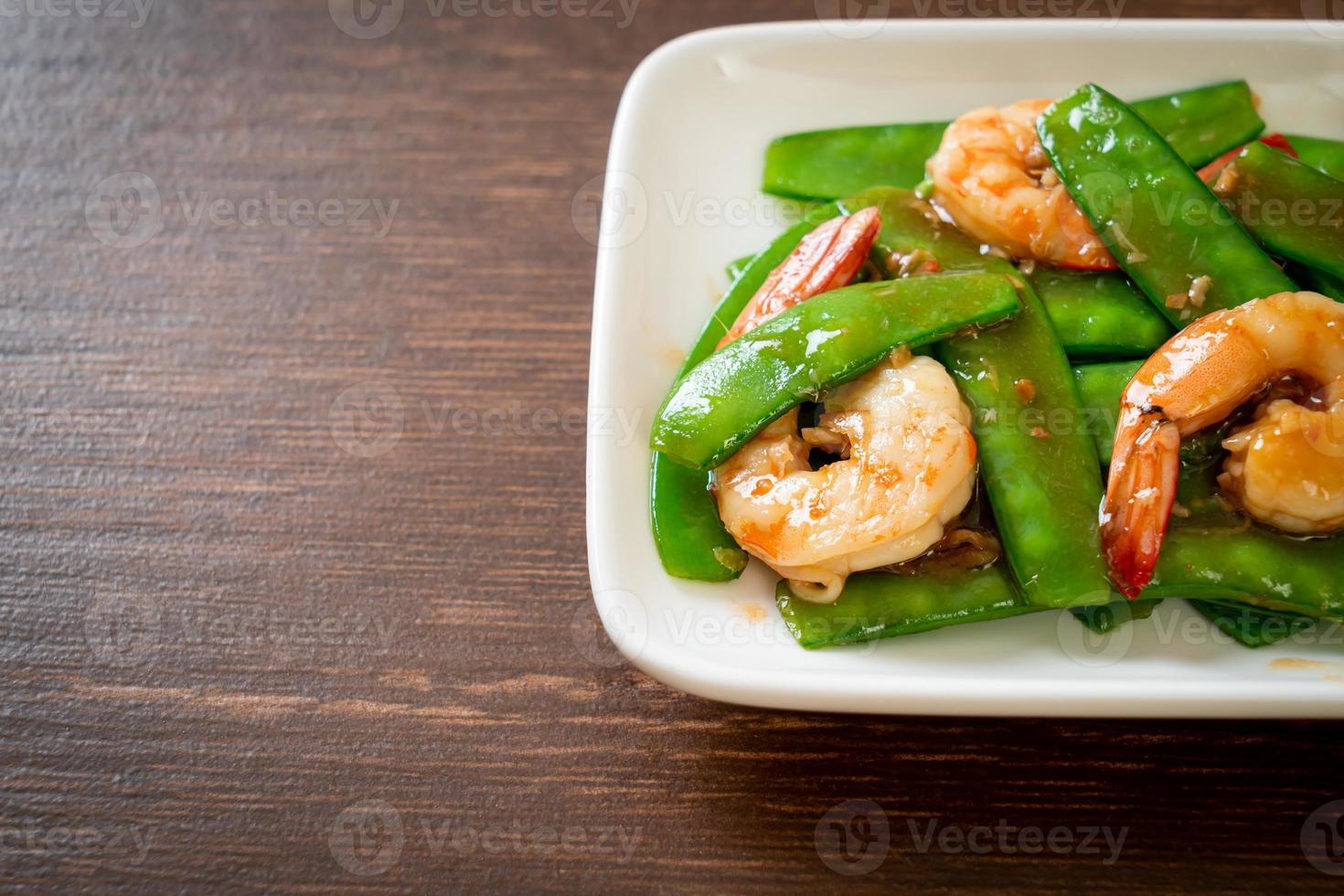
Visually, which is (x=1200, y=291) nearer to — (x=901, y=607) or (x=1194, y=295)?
(x=1194, y=295)

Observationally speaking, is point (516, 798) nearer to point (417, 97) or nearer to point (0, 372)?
point (0, 372)

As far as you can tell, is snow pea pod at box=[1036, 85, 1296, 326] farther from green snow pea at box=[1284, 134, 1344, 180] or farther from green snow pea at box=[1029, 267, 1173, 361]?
green snow pea at box=[1284, 134, 1344, 180]

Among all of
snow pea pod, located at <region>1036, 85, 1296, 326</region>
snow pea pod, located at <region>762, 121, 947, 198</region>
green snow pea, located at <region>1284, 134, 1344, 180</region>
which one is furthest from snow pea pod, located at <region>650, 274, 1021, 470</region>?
green snow pea, located at <region>1284, 134, 1344, 180</region>

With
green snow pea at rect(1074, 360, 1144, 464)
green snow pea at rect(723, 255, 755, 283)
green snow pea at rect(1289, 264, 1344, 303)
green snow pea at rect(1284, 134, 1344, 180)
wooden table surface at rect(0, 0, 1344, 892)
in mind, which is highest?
green snow pea at rect(1284, 134, 1344, 180)

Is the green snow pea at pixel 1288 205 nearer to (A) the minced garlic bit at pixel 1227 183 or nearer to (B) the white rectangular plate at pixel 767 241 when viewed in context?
(A) the minced garlic bit at pixel 1227 183

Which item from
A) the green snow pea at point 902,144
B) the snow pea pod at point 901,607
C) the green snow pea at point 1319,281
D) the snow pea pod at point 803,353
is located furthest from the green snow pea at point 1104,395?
the green snow pea at point 902,144
